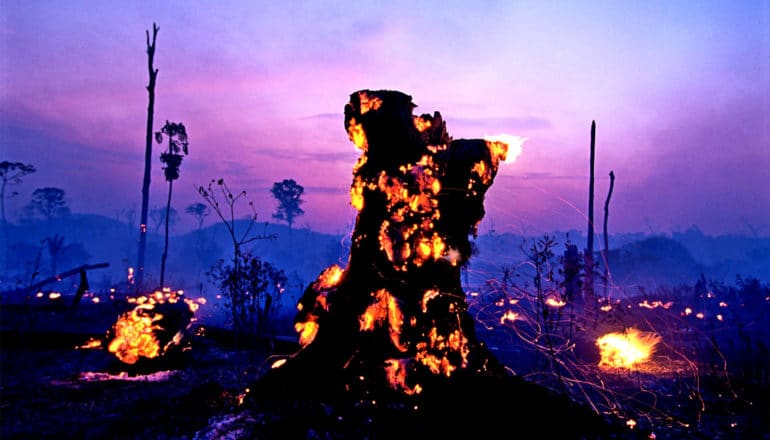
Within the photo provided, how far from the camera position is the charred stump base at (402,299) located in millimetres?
6801

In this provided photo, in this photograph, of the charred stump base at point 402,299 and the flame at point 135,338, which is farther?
the flame at point 135,338

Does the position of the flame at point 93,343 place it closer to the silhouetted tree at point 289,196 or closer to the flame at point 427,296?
the flame at point 427,296

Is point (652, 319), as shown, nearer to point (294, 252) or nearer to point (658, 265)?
point (658, 265)

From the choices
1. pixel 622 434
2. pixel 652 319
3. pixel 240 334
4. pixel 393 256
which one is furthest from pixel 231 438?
pixel 652 319

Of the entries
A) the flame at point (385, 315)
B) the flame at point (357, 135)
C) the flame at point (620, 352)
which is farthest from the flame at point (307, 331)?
the flame at point (620, 352)

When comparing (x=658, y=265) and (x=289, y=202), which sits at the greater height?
(x=289, y=202)

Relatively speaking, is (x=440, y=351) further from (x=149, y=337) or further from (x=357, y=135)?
(x=149, y=337)

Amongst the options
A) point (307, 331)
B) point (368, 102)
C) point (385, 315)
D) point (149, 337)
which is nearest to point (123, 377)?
point (149, 337)

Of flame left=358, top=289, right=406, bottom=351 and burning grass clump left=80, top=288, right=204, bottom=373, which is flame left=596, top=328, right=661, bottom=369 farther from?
burning grass clump left=80, top=288, right=204, bottom=373

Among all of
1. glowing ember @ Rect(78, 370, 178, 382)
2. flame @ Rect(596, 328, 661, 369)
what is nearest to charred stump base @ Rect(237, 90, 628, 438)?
glowing ember @ Rect(78, 370, 178, 382)

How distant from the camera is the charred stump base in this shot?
22.3 ft

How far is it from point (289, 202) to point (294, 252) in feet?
80.7

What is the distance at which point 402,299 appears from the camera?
716cm

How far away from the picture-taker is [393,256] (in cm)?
721
